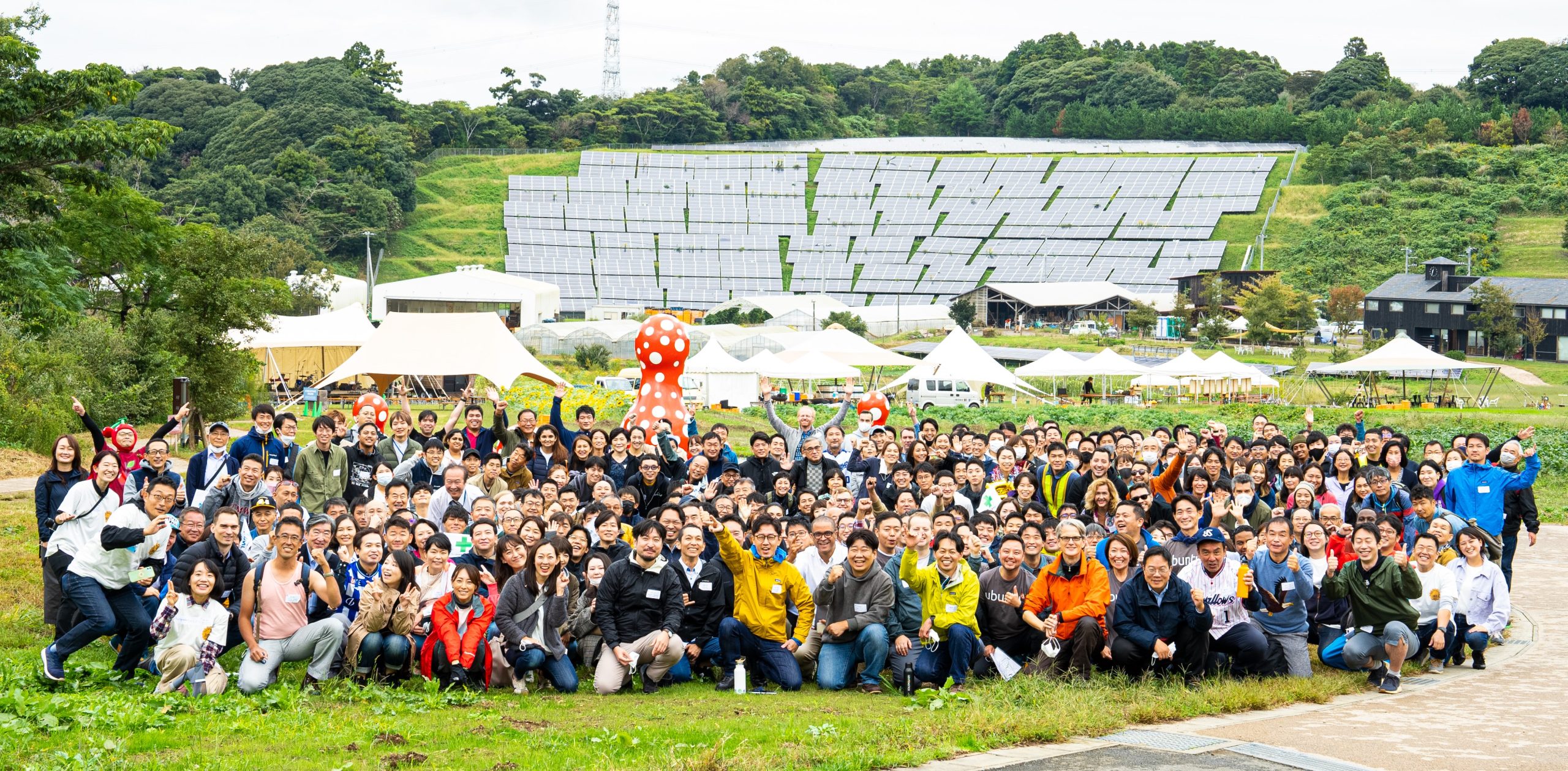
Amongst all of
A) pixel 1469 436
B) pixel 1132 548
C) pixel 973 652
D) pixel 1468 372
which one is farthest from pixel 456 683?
pixel 1468 372

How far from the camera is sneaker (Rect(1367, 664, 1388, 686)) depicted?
27.0 feet

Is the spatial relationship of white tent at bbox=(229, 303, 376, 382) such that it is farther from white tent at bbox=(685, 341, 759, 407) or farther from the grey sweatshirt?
the grey sweatshirt

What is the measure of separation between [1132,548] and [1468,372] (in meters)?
39.1

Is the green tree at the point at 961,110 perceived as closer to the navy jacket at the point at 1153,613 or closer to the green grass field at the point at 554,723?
the navy jacket at the point at 1153,613

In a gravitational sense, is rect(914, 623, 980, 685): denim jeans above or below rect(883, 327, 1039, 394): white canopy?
below

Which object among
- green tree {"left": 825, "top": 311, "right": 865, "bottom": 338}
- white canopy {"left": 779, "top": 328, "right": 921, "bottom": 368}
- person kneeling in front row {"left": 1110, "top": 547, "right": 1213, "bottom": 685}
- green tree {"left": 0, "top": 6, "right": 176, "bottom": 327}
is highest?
green tree {"left": 0, "top": 6, "right": 176, "bottom": 327}

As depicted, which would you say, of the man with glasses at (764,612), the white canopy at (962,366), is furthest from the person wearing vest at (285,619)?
the white canopy at (962,366)

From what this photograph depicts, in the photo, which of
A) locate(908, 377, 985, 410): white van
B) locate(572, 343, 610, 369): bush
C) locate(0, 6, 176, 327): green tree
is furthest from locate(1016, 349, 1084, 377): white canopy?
locate(0, 6, 176, 327): green tree

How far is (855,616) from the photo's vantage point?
8.18 metres

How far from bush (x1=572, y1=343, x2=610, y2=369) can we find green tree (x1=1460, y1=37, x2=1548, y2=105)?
72964mm

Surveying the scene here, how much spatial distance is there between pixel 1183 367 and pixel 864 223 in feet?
163

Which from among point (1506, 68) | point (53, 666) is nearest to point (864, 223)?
point (1506, 68)

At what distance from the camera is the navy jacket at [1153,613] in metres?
7.86

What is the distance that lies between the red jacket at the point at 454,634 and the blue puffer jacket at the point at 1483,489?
25.2 feet
